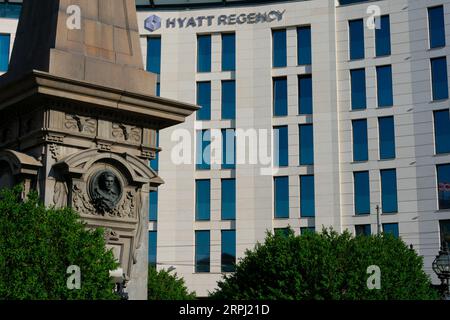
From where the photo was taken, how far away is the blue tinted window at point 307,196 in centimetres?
6844

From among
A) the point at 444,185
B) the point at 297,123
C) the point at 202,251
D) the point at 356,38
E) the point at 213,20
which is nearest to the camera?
the point at 444,185

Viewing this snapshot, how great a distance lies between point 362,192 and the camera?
6744 cm

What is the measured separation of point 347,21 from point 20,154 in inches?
2047

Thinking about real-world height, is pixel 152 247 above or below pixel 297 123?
below

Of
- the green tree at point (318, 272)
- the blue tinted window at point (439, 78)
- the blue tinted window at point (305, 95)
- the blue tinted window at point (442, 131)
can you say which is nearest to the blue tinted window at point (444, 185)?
the blue tinted window at point (442, 131)

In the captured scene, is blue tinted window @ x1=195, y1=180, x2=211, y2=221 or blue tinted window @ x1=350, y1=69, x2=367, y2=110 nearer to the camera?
blue tinted window @ x1=350, y1=69, x2=367, y2=110

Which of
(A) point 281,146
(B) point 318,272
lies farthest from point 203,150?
(B) point 318,272

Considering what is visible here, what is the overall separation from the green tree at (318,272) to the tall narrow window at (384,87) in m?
29.7

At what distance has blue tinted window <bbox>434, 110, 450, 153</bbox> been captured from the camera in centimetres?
6538

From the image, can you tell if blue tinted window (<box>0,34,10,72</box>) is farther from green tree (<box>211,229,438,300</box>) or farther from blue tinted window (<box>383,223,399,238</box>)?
green tree (<box>211,229,438,300</box>)

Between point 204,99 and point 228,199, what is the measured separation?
8.61m

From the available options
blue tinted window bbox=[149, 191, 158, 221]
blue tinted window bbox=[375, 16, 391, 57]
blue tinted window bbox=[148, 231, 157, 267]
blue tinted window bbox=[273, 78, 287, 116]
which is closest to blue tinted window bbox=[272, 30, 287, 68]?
blue tinted window bbox=[273, 78, 287, 116]

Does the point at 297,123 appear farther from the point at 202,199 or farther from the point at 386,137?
the point at 202,199

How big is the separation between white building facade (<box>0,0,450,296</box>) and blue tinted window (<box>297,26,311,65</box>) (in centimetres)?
11
